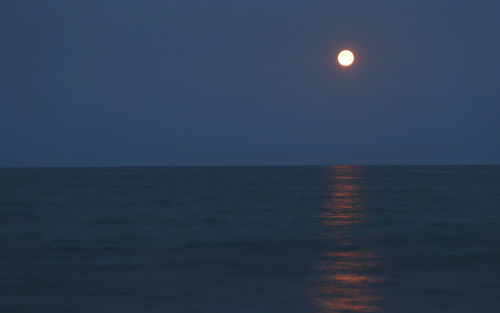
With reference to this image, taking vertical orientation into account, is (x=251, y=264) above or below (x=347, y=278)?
above

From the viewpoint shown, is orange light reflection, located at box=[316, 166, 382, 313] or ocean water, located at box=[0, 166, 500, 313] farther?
ocean water, located at box=[0, 166, 500, 313]

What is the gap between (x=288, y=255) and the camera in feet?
46.3

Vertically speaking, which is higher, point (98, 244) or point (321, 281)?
point (98, 244)

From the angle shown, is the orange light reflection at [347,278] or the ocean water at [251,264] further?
the ocean water at [251,264]

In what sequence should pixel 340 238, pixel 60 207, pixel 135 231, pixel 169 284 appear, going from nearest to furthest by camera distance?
pixel 169 284, pixel 340 238, pixel 135 231, pixel 60 207

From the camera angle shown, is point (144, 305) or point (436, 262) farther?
point (436, 262)

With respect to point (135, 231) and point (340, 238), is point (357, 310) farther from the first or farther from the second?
point (135, 231)

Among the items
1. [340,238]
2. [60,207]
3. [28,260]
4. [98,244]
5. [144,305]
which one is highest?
[60,207]

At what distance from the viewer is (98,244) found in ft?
54.0

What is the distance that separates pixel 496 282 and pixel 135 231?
43.1 ft

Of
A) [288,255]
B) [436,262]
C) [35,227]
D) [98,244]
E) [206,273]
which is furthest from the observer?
[35,227]

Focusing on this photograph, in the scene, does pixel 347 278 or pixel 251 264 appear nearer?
pixel 347 278

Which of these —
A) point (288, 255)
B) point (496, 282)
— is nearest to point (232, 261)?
point (288, 255)

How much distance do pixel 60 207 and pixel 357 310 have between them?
27.2 metres
